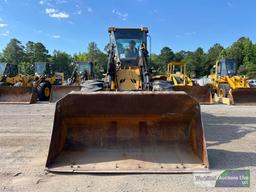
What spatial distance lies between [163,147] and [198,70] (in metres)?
72.2

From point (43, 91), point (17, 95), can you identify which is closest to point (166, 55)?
point (43, 91)

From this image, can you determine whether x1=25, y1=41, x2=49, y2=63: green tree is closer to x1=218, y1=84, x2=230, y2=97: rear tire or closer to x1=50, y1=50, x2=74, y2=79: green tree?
x1=50, y1=50, x2=74, y2=79: green tree

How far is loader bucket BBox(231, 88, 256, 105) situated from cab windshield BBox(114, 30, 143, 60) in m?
7.87

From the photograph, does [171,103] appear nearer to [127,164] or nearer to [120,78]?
[127,164]

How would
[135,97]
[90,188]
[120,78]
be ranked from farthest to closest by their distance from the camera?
[120,78] → [135,97] → [90,188]

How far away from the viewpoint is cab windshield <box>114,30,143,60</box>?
811cm

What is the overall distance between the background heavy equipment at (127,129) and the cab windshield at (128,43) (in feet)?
11.0

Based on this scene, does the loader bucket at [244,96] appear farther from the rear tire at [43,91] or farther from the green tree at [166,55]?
the green tree at [166,55]

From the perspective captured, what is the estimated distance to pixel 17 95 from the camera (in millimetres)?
14664

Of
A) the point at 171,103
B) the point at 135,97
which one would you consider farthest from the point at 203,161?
the point at 135,97

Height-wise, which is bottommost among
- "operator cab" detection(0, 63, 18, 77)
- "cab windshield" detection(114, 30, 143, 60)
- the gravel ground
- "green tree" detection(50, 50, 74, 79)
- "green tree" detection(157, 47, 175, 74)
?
the gravel ground

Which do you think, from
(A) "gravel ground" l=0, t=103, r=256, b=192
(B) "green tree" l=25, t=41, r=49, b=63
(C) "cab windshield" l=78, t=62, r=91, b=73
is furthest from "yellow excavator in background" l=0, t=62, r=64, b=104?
(B) "green tree" l=25, t=41, r=49, b=63

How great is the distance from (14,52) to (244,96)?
Result: 245ft

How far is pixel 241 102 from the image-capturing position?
14367 millimetres
